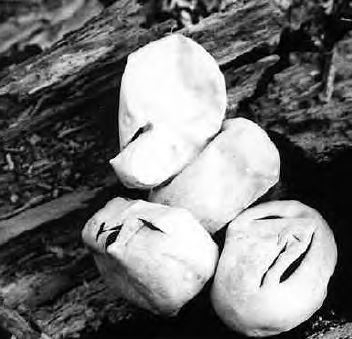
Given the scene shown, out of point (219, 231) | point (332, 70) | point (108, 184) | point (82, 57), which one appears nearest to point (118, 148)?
point (108, 184)

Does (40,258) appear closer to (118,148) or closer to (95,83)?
(118,148)

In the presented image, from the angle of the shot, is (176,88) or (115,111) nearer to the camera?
(176,88)

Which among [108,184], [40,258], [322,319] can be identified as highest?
[108,184]

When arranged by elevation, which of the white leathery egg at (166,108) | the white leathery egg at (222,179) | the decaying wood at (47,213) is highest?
the white leathery egg at (166,108)

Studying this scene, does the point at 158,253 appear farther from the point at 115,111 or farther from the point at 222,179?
the point at 115,111

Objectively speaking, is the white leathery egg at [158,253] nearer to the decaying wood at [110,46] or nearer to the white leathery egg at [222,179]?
the white leathery egg at [222,179]

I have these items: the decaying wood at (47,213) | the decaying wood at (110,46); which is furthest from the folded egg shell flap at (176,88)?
the decaying wood at (47,213)

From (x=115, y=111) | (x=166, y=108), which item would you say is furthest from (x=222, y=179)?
(x=115, y=111)

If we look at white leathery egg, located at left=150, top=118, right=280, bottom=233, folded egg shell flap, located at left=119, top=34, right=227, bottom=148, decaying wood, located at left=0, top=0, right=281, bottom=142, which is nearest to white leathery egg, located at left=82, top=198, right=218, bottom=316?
white leathery egg, located at left=150, top=118, right=280, bottom=233
